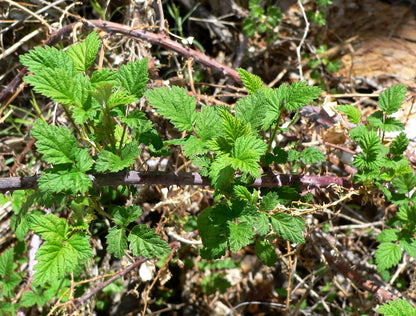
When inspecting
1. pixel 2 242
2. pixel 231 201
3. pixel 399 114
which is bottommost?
pixel 2 242

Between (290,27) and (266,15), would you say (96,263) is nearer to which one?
(266,15)

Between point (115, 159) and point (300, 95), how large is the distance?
840 millimetres

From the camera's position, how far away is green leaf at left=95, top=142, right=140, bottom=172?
1.35m

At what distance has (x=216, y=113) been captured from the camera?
153 centimetres

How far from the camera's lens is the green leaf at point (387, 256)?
1.80 metres

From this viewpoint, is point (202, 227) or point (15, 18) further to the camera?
point (15, 18)

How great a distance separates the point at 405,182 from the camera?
6.07ft

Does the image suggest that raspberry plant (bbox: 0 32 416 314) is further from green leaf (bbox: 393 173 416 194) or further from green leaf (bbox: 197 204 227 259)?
green leaf (bbox: 393 173 416 194)

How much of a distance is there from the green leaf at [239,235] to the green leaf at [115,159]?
0.49 metres

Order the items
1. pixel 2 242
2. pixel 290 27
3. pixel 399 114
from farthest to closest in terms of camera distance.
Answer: pixel 290 27
pixel 399 114
pixel 2 242

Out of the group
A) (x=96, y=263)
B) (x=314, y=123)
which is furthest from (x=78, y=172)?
(x=314, y=123)

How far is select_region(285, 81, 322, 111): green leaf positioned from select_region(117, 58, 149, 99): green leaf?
2.08 ft

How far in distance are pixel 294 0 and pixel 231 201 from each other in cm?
259

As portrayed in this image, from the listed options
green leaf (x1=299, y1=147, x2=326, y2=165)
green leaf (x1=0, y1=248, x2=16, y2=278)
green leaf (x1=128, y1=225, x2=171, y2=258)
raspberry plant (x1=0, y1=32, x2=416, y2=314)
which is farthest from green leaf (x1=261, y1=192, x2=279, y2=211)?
green leaf (x1=0, y1=248, x2=16, y2=278)
